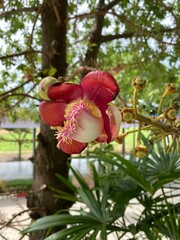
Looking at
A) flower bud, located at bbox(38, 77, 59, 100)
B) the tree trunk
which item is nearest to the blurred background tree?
the tree trunk

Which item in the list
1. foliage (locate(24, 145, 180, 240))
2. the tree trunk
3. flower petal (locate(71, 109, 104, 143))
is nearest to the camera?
flower petal (locate(71, 109, 104, 143))

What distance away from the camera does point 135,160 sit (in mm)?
1583

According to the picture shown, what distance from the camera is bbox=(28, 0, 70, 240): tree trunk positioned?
4.16 feet

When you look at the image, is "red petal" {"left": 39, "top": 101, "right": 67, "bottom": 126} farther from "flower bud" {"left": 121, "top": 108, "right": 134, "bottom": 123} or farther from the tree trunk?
the tree trunk

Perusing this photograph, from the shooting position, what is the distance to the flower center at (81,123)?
0.42 meters

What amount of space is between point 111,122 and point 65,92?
2.9 inches

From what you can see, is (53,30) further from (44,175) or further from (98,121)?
(98,121)

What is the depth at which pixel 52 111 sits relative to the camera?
46 centimetres

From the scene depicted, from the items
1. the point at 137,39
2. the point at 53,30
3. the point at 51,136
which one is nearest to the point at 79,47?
the point at 137,39

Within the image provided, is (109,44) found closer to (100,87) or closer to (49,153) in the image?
(49,153)

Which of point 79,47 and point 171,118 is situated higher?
point 79,47

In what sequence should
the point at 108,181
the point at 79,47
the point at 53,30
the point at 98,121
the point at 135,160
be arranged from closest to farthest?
the point at 98,121 < the point at 53,30 < the point at 108,181 < the point at 135,160 < the point at 79,47

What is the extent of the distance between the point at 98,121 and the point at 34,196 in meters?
0.96

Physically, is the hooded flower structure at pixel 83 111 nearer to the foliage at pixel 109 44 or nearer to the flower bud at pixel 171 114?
the flower bud at pixel 171 114
